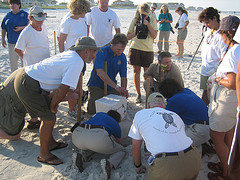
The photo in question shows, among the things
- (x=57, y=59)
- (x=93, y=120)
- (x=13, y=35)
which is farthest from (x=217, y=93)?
(x=13, y=35)

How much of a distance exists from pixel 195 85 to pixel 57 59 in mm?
3986

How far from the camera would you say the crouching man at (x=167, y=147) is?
205cm

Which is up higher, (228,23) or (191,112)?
(228,23)

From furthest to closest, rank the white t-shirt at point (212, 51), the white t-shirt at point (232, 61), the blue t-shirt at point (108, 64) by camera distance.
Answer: the blue t-shirt at point (108, 64) → the white t-shirt at point (212, 51) → the white t-shirt at point (232, 61)

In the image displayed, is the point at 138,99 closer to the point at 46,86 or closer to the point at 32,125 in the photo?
the point at 32,125

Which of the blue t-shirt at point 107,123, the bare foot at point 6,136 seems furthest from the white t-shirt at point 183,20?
the bare foot at point 6,136

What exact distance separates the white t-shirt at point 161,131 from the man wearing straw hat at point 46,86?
34.9 inches

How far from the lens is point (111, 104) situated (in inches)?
143

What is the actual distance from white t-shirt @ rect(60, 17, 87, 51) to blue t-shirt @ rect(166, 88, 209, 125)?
7.58ft

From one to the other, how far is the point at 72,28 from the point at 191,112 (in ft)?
8.63

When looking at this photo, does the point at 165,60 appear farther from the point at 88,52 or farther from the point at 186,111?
the point at 88,52

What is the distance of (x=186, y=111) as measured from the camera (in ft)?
9.52

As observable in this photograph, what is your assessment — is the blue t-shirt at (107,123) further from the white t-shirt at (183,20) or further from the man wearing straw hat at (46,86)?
the white t-shirt at (183,20)

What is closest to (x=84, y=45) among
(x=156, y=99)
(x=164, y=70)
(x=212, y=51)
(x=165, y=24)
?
(x=156, y=99)
